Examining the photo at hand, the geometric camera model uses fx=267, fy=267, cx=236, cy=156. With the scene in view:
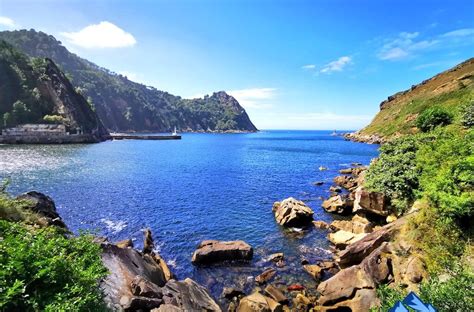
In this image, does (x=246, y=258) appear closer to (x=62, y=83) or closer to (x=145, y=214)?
(x=145, y=214)

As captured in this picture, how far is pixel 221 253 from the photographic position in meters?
22.8

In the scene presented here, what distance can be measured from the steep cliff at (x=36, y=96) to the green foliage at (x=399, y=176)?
13648cm

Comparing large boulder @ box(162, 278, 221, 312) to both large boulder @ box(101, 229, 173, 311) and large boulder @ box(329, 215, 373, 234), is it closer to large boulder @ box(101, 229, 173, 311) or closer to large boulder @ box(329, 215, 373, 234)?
large boulder @ box(101, 229, 173, 311)

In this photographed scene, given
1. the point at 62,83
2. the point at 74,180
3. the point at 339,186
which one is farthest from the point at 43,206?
the point at 62,83

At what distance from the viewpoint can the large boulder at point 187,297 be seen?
14.2 metres

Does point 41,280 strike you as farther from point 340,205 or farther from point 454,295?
point 340,205

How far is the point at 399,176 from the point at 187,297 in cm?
2217

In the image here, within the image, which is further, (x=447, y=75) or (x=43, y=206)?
(x=447, y=75)

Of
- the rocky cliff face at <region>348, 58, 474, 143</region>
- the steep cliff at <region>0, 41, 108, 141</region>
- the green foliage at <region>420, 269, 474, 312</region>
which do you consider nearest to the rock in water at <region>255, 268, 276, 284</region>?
the green foliage at <region>420, 269, 474, 312</region>

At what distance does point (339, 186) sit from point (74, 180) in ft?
159

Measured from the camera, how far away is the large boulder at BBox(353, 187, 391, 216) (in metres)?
27.1

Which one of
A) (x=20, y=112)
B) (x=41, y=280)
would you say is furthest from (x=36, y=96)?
(x=41, y=280)

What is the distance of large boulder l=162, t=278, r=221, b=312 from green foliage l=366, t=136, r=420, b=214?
1966cm

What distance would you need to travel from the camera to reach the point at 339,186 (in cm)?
4850
